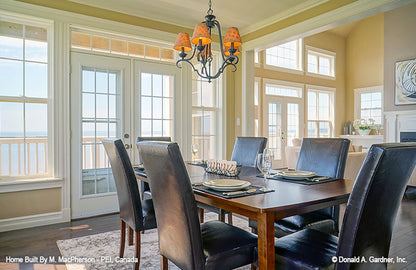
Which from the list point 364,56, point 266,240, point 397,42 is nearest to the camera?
point 266,240

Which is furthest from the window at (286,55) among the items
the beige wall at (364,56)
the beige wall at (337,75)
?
the beige wall at (364,56)

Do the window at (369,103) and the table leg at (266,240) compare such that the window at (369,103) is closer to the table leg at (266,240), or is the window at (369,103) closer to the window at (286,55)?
the window at (286,55)

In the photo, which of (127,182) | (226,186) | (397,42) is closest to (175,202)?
(226,186)

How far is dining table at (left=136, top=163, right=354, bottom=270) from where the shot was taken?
131cm

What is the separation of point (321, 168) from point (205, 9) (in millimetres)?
2760

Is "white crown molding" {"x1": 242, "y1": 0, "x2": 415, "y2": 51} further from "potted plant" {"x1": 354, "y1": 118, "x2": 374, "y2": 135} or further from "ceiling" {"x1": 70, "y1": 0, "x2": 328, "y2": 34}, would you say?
"potted plant" {"x1": 354, "y1": 118, "x2": 374, "y2": 135}

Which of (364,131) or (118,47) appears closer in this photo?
(118,47)

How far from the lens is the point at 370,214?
1.21 m

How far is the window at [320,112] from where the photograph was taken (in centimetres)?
837

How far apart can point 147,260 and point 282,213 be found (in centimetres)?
147

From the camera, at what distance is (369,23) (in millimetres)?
8289

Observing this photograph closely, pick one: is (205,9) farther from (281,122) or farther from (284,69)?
(281,122)

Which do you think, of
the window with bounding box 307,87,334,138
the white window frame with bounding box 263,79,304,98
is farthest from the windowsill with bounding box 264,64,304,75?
the window with bounding box 307,87,334,138

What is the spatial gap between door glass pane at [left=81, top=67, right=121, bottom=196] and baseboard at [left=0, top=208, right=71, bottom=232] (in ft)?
1.12
